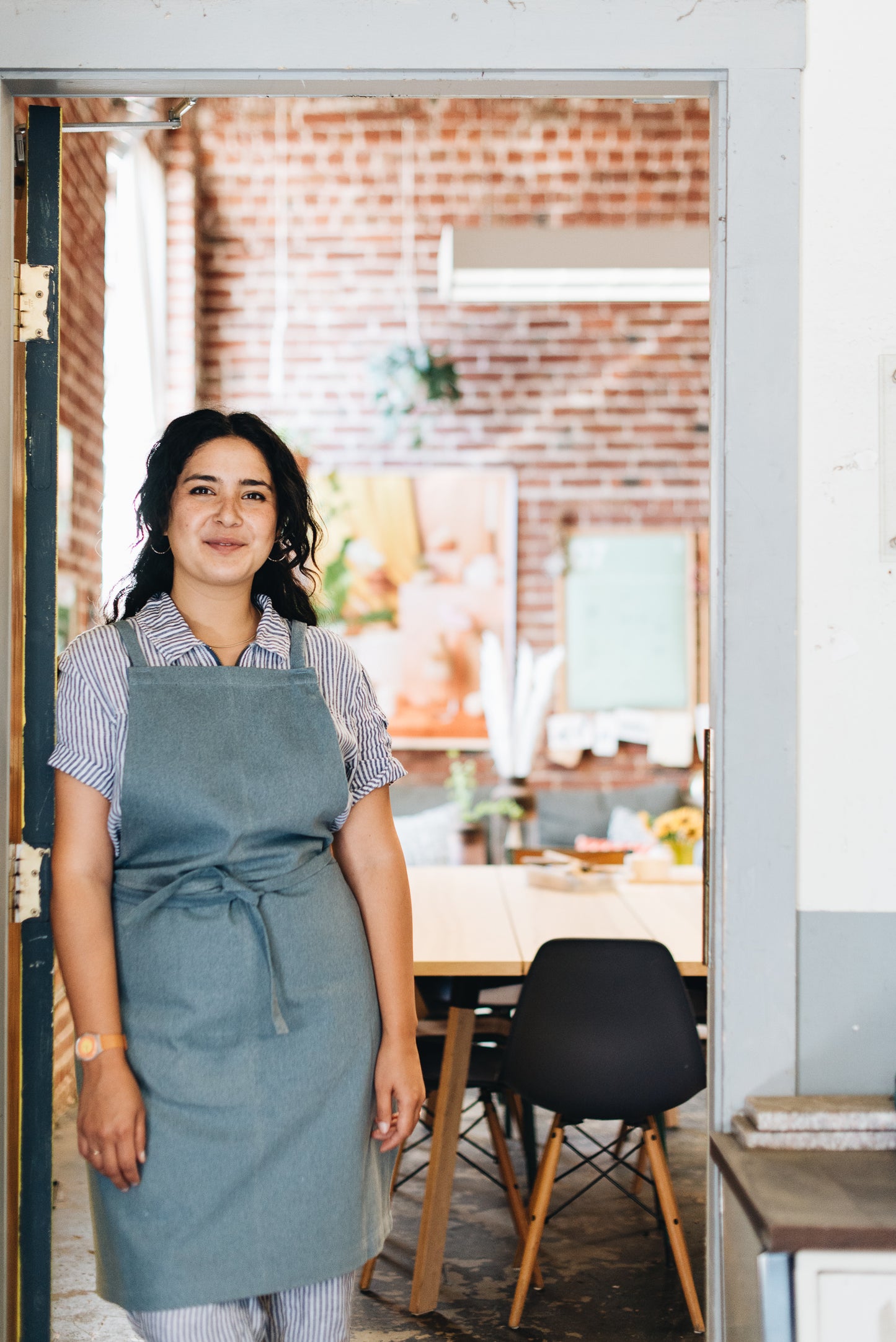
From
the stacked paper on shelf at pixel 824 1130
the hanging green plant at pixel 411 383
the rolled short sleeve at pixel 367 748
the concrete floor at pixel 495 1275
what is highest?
the hanging green plant at pixel 411 383

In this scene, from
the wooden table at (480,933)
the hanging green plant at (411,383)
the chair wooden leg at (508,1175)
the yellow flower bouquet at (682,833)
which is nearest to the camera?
the wooden table at (480,933)

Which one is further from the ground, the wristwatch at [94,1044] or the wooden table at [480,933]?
the wristwatch at [94,1044]

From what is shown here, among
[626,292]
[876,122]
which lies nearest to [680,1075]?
[876,122]

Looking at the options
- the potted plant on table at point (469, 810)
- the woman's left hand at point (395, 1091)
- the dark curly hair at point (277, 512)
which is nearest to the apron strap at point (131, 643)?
the dark curly hair at point (277, 512)

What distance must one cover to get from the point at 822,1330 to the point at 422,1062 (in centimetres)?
171

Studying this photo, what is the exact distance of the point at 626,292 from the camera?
4.94 m

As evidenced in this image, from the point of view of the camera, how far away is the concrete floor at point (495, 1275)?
2736mm

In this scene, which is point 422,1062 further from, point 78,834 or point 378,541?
point 378,541

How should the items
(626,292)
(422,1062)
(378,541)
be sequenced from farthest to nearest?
(378,541) → (626,292) → (422,1062)

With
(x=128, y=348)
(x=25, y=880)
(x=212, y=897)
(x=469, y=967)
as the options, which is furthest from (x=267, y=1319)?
(x=128, y=348)

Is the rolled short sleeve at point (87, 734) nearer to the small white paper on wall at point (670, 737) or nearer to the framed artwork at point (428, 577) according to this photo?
the framed artwork at point (428, 577)

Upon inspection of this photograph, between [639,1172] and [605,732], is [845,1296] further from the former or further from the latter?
[605,732]

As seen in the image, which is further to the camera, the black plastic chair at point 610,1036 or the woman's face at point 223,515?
the black plastic chair at point 610,1036

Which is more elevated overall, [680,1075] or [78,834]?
[78,834]
